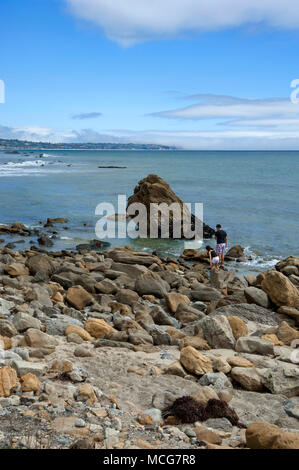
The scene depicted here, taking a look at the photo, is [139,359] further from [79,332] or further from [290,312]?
[290,312]

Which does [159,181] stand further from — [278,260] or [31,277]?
[31,277]

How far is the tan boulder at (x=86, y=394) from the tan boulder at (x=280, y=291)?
8729 mm

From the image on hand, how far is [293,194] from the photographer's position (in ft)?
189

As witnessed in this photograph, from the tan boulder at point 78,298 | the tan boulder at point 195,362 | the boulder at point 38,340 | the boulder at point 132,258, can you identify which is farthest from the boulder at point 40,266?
the tan boulder at point 195,362

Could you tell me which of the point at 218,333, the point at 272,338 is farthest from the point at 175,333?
the point at 272,338

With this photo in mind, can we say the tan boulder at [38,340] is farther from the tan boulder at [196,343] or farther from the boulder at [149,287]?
the boulder at [149,287]

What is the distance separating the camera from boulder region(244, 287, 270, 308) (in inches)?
579

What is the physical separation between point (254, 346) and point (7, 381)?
5.63m

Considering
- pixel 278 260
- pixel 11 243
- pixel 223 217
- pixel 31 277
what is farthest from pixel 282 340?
pixel 223 217

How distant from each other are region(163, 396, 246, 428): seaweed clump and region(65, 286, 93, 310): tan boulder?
283 inches

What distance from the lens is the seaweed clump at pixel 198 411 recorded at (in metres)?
7.26

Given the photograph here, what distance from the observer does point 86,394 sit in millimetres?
7434

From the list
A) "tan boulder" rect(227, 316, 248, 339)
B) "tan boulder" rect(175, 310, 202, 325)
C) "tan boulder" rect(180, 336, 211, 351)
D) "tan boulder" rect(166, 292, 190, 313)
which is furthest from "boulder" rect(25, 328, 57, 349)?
"tan boulder" rect(166, 292, 190, 313)
